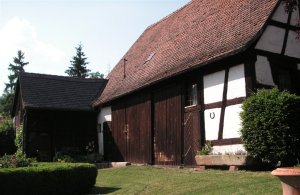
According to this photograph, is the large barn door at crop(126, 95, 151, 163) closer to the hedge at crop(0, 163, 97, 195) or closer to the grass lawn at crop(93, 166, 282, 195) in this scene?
the grass lawn at crop(93, 166, 282, 195)

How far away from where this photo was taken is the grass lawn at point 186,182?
998 centimetres

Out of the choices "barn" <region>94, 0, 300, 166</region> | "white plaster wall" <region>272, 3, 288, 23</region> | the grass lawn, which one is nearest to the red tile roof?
"barn" <region>94, 0, 300, 166</region>

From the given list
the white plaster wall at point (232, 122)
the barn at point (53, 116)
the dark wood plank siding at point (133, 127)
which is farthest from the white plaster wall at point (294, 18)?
the barn at point (53, 116)

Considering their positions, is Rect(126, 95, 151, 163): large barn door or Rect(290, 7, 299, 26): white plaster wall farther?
Rect(126, 95, 151, 163): large barn door

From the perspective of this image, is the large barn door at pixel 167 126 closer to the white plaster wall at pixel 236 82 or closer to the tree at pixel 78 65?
the white plaster wall at pixel 236 82

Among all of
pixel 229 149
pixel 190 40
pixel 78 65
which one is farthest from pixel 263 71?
pixel 78 65

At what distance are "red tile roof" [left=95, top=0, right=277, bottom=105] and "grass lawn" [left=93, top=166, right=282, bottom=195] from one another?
3.77m

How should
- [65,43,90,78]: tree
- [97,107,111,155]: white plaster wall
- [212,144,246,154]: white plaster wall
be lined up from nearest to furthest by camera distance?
[212,144,246,154]: white plaster wall → [97,107,111,155]: white plaster wall → [65,43,90,78]: tree

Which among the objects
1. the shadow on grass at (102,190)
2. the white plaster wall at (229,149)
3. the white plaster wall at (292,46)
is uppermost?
the white plaster wall at (292,46)

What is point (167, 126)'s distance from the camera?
17.0 metres

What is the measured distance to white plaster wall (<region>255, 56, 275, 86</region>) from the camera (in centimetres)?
1341

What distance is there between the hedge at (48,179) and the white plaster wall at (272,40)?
6.66 meters

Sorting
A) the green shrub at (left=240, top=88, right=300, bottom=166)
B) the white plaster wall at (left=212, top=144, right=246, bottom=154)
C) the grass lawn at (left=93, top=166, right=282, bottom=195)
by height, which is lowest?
the grass lawn at (left=93, top=166, right=282, bottom=195)

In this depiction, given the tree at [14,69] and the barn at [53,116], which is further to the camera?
the tree at [14,69]
